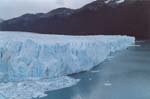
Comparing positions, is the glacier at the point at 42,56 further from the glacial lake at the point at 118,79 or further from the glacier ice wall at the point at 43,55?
the glacial lake at the point at 118,79

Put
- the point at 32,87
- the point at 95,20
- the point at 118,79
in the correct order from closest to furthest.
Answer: the point at 32,87 < the point at 118,79 < the point at 95,20

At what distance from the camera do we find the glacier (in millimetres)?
2574

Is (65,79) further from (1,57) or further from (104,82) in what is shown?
(1,57)

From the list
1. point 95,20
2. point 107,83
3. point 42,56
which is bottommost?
point 107,83

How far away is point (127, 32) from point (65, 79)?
101cm

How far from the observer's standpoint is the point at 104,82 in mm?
2789

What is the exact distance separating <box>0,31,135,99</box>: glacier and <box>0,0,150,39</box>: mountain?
147mm

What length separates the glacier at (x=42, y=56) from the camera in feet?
8.45

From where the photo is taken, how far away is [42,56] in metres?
2.69

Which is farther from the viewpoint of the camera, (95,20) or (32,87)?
Result: (95,20)

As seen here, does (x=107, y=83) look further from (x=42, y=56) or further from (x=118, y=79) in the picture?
(x=42, y=56)

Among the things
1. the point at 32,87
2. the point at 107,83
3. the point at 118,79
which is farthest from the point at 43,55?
the point at 118,79

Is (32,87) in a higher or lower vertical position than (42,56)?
lower

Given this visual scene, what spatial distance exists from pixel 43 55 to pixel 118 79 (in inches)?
29.1
